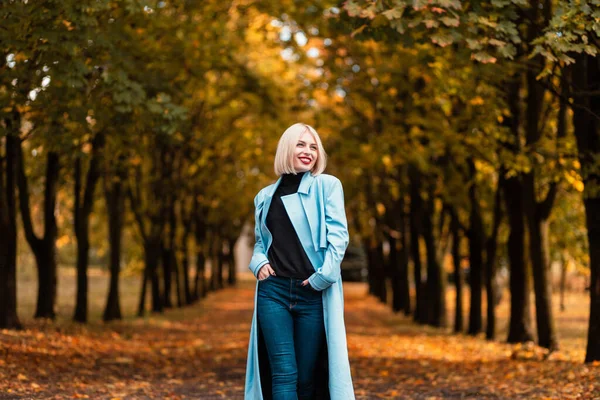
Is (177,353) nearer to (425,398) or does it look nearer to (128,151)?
(128,151)

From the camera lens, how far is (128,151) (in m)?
16.7

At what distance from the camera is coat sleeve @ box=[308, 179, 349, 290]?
17.0 ft

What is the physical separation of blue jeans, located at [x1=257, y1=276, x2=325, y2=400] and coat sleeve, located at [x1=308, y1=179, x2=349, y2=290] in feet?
0.49

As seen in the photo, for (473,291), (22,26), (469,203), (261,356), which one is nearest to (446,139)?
(469,203)

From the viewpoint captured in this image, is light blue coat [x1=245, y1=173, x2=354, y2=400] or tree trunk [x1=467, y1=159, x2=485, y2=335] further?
tree trunk [x1=467, y1=159, x2=485, y2=335]

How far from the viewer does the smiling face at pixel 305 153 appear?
5441 mm

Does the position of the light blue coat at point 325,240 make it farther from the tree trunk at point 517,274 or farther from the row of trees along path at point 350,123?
the tree trunk at point 517,274

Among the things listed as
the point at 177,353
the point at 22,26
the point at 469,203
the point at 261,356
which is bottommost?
the point at 177,353

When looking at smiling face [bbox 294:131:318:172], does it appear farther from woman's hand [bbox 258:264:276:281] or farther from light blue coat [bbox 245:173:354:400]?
woman's hand [bbox 258:264:276:281]

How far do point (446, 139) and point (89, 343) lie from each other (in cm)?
751

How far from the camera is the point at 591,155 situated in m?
11.0

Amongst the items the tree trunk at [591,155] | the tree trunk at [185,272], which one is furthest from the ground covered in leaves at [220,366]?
the tree trunk at [185,272]

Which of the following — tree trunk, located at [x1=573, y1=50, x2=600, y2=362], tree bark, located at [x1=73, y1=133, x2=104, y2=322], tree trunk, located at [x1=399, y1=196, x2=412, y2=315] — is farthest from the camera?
tree trunk, located at [x1=399, y1=196, x2=412, y2=315]

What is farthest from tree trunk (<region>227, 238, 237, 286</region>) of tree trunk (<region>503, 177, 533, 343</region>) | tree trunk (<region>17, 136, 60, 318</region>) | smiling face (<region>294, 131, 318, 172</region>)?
smiling face (<region>294, 131, 318, 172</region>)
